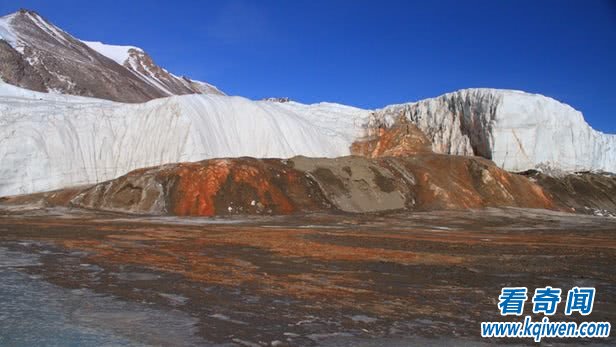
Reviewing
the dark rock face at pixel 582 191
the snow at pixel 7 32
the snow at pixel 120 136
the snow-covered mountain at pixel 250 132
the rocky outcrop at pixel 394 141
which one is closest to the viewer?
the snow at pixel 120 136

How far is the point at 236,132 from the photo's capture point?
5703 centimetres

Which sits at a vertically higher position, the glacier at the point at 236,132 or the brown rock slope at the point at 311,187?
the glacier at the point at 236,132

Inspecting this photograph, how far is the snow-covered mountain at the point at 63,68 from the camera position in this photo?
104m

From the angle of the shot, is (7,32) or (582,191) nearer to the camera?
(582,191)

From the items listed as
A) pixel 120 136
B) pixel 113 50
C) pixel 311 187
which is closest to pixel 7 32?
pixel 113 50

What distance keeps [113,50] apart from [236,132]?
136m

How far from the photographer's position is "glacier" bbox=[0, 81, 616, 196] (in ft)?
160

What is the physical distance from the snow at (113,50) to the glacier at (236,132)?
111m

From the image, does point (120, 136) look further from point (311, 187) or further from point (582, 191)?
point (582, 191)

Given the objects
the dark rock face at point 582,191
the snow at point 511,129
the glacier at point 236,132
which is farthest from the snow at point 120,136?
the dark rock face at point 582,191

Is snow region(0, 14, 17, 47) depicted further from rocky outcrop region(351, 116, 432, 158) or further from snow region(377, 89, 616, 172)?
snow region(377, 89, 616, 172)

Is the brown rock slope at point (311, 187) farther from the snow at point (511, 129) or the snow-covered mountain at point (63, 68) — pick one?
the snow-covered mountain at point (63, 68)

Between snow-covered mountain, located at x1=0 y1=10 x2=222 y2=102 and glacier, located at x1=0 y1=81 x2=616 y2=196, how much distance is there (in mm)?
46219

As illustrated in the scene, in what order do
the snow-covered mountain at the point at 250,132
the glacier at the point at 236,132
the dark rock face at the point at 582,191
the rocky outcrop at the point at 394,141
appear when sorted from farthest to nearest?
the rocky outcrop at the point at 394,141
the dark rock face at the point at 582,191
the snow-covered mountain at the point at 250,132
the glacier at the point at 236,132
